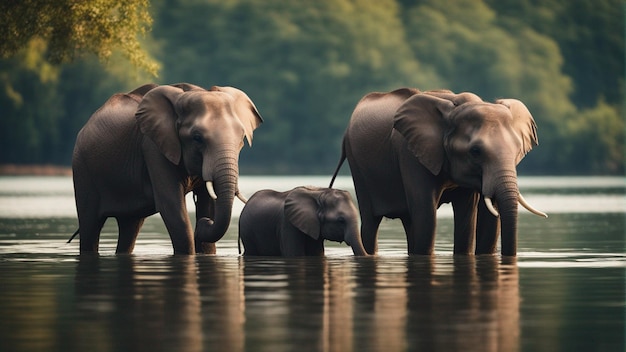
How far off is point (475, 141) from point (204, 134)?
10.6ft

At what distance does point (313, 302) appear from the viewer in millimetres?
14531

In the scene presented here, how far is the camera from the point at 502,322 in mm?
12922

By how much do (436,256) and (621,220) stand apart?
1667 cm

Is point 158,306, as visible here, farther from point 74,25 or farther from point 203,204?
point 74,25

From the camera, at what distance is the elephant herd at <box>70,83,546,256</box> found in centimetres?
2041

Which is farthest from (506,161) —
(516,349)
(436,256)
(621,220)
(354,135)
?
(621,220)

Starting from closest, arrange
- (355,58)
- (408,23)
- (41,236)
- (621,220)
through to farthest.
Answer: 1. (41,236)
2. (621,220)
3. (355,58)
4. (408,23)

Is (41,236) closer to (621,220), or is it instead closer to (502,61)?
(621,220)

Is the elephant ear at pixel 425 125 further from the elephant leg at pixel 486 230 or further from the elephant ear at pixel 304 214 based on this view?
the elephant ear at pixel 304 214

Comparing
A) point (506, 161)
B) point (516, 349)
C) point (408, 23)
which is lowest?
point (516, 349)

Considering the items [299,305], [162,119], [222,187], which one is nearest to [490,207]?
[222,187]

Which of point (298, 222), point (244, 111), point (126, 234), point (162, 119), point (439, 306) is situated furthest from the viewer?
point (126, 234)

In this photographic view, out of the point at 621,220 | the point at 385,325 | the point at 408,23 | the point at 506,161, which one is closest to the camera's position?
the point at 385,325

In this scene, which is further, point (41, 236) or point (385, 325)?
point (41, 236)
